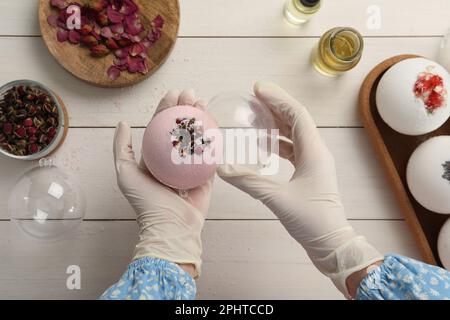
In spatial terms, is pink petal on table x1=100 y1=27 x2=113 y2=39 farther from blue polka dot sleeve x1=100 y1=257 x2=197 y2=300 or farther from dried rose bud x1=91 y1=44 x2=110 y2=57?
blue polka dot sleeve x1=100 y1=257 x2=197 y2=300

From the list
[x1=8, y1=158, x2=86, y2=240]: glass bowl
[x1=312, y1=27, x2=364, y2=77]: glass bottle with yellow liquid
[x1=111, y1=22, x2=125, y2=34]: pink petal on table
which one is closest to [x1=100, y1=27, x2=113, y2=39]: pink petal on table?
[x1=111, y1=22, x2=125, y2=34]: pink petal on table

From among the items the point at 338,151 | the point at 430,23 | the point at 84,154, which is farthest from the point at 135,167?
the point at 430,23

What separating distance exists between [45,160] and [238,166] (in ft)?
1.12

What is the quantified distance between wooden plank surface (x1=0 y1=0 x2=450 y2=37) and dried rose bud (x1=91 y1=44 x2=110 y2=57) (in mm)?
126

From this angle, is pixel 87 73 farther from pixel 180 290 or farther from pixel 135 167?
pixel 180 290

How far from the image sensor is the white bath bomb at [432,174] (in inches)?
24.5

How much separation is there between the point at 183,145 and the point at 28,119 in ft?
0.95

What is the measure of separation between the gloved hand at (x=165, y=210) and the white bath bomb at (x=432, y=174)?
0.31 m

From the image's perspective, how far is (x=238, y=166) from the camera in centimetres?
57

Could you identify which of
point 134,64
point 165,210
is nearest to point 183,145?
point 165,210

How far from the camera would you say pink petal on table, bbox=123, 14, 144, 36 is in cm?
69

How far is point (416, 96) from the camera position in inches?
24.2

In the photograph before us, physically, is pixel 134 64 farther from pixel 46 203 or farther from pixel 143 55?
pixel 46 203

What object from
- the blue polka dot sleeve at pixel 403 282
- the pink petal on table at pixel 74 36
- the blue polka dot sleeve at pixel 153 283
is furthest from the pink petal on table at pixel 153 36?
the blue polka dot sleeve at pixel 403 282
